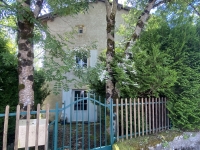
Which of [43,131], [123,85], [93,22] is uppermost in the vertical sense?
[93,22]

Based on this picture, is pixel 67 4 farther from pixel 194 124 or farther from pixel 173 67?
pixel 194 124

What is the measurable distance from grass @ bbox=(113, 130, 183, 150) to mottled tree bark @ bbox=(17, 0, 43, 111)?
237 cm

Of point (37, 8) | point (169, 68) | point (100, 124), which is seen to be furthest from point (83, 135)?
point (37, 8)

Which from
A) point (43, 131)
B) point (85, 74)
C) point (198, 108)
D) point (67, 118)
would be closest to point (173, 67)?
point (198, 108)

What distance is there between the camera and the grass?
4418mm

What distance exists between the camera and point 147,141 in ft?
15.8

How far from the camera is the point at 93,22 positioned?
1195 centimetres

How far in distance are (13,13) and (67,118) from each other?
8.36 metres

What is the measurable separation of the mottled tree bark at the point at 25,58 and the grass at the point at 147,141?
2373 mm

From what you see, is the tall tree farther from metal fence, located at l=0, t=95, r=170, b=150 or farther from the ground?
the ground

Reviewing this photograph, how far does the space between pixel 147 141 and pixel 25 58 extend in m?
3.69

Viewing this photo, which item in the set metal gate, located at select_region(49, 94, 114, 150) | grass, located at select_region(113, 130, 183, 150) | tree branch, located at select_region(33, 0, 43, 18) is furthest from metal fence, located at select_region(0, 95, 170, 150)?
tree branch, located at select_region(33, 0, 43, 18)

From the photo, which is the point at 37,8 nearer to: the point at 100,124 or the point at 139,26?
the point at 100,124

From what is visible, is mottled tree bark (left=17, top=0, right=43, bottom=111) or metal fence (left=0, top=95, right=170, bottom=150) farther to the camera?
mottled tree bark (left=17, top=0, right=43, bottom=111)
